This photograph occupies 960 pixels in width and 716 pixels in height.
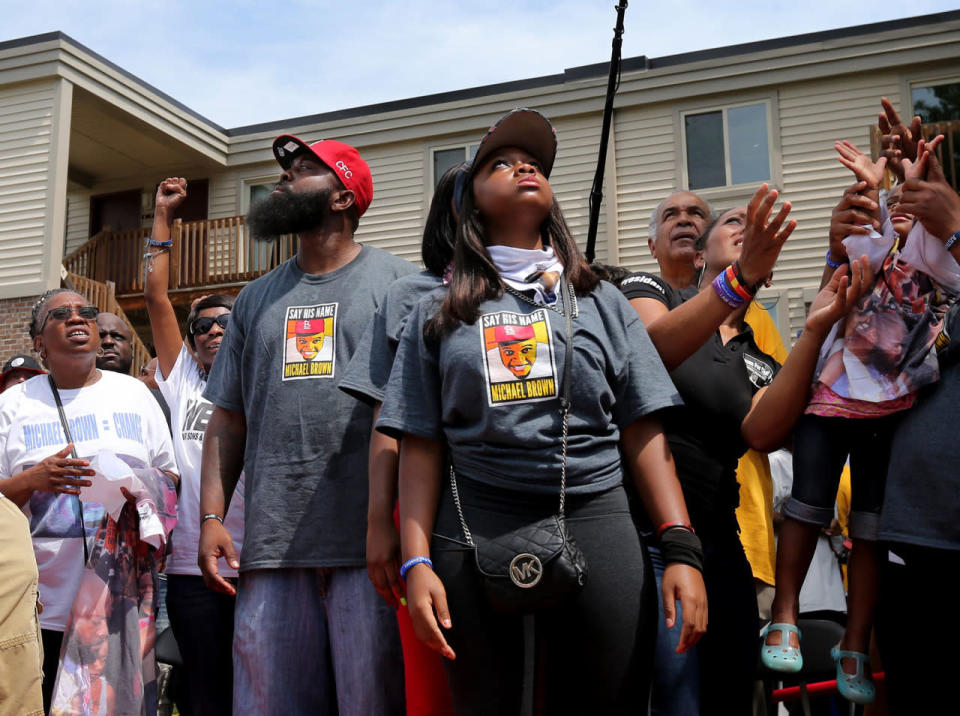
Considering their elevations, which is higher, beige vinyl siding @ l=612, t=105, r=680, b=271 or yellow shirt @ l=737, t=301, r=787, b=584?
beige vinyl siding @ l=612, t=105, r=680, b=271

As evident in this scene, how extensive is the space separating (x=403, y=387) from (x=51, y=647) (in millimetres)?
2221

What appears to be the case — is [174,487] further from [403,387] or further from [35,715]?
[403,387]

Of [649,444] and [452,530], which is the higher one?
[649,444]

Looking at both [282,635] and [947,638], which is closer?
[947,638]

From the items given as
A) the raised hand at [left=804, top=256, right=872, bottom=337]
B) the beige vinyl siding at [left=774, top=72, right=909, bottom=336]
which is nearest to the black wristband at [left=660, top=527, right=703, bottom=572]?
the raised hand at [left=804, top=256, right=872, bottom=337]

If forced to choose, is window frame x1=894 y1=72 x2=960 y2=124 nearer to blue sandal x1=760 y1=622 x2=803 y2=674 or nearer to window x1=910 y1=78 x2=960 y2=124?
window x1=910 y1=78 x2=960 y2=124

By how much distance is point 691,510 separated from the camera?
9.71 ft

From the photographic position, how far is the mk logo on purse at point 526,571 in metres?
2.31

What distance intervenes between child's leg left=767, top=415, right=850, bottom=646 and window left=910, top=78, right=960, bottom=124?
13.1 meters

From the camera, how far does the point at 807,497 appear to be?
292 centimetres

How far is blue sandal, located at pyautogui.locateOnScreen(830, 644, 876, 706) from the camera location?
2.74m

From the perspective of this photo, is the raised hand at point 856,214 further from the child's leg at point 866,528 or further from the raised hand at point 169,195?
the raised hand at point 169,195

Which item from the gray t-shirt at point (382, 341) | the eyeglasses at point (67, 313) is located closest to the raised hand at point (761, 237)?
the gray t-shirt at point (382, 341)

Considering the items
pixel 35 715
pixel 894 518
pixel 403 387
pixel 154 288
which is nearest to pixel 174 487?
pixel 154 288
